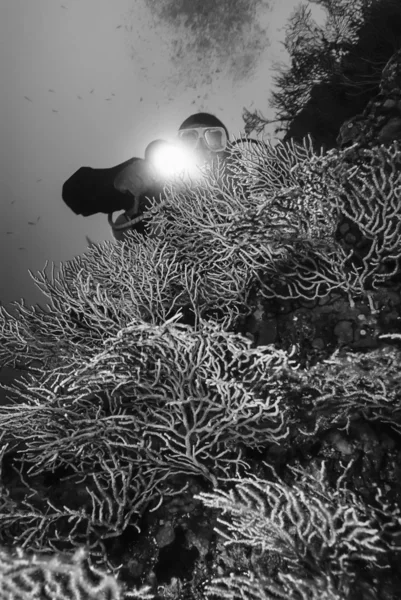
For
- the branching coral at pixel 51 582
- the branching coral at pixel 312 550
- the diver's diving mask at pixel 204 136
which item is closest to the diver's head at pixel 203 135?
the diver's diving mask at pixel 204 136

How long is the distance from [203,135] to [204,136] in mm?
27

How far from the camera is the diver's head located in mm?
6781

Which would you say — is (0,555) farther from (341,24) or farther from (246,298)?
(341,24)

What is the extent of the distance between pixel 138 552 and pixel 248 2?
28546mm

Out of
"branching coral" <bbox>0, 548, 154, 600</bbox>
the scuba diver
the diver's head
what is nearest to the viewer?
Answer: "branching coral" <bbox>0, 548, 154, 600</bbox>

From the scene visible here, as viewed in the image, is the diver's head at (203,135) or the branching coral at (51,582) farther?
the diver's head at (203,135)

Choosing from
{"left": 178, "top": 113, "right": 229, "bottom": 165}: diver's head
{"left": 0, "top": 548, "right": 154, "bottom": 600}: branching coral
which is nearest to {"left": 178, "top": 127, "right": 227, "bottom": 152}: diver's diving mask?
{"left": 178, "top": 113, "right": 229, "bottom": 165}: diver's head

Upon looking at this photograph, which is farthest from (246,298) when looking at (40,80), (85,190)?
(40,80)

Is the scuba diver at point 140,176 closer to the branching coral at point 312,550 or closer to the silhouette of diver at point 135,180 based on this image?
the silhouette of diver at point 135,180

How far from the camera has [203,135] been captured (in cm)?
687

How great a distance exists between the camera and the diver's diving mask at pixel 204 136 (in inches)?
268

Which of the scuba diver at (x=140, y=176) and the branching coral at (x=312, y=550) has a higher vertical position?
the scuba diver at (x=140, y=176)

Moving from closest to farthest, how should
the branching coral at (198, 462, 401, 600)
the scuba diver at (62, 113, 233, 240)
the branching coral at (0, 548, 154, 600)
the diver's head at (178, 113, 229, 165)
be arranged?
the branching coral at (198, 462, 401, 600), the branching coral at (0, 548, 154, 600), the scuba diver at (62, 113, 233, 240), the diver's head at (178, 113, 229, 165)

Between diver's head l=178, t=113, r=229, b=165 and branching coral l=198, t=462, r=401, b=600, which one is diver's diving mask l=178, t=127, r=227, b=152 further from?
branching coral l=198, t=462, r=401, b=600
